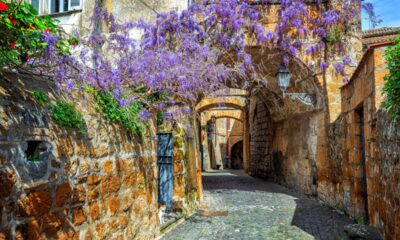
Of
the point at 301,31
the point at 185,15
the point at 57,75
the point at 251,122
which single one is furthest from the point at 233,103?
the point at 57,75

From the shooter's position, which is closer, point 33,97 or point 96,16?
point 33,97

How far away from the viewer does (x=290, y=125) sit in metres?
13.1

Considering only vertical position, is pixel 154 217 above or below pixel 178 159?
below

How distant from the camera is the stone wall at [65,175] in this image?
260 centimetres

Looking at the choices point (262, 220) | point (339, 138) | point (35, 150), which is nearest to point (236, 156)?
point (339, 138)

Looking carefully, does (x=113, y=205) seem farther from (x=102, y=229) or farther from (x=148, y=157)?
(x=148, y=157)

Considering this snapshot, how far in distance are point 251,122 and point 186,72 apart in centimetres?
1462

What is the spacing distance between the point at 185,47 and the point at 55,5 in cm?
442

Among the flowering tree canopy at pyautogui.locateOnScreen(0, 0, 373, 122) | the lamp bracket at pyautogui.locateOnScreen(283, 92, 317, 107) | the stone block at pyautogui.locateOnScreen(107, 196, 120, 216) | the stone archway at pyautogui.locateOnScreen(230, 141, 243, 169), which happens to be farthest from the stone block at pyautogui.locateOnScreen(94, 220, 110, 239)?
the stone archway at pyautogui.locateOnScreen(230, 141, 243, 169)

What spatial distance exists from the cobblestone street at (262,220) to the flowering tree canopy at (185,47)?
2.16 m

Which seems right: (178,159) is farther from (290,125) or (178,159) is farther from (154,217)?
(290,125)

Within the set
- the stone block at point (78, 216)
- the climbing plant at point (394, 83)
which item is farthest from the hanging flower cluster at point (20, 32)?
the climbing plant at point (394, 83)

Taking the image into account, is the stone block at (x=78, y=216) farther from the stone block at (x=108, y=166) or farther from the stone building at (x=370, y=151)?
the stone building at (x=370, y=151)

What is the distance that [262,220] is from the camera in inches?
295
